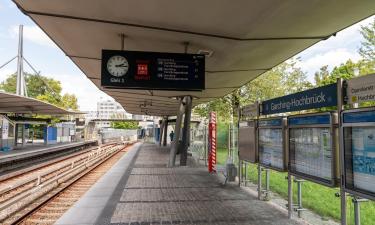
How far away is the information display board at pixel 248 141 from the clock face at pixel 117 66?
3.74 meters

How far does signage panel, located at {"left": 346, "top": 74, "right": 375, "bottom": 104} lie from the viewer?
15.0 ft

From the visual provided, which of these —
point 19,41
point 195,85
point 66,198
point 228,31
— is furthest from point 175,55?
point 19,41

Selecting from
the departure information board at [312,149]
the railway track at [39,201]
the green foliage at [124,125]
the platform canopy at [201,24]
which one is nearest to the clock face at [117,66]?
the platform canopy at [201,24]

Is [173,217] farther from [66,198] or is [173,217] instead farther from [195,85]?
[66,198]

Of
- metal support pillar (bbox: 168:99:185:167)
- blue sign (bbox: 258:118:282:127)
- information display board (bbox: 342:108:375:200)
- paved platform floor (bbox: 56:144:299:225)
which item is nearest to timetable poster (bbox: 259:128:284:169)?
blue sign (bbox: 258:118:282:127)

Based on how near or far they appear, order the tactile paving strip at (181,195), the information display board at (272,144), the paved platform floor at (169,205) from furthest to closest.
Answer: the tactile paving strip at (181,195), the information display board at (272,144), the paved platform floor at (169,205)

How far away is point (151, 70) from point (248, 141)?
3749 millimetres

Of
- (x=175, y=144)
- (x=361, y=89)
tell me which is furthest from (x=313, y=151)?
(x=175, y=144)

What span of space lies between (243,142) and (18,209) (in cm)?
628

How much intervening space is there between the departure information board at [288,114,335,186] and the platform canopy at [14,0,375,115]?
5.79 feet

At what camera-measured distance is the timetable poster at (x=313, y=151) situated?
575 centimetres

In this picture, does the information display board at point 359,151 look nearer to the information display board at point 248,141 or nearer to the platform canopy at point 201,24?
the platform canopy at point 201,24

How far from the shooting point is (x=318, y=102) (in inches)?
236

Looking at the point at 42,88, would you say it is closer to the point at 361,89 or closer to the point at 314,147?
the point at 314,147
